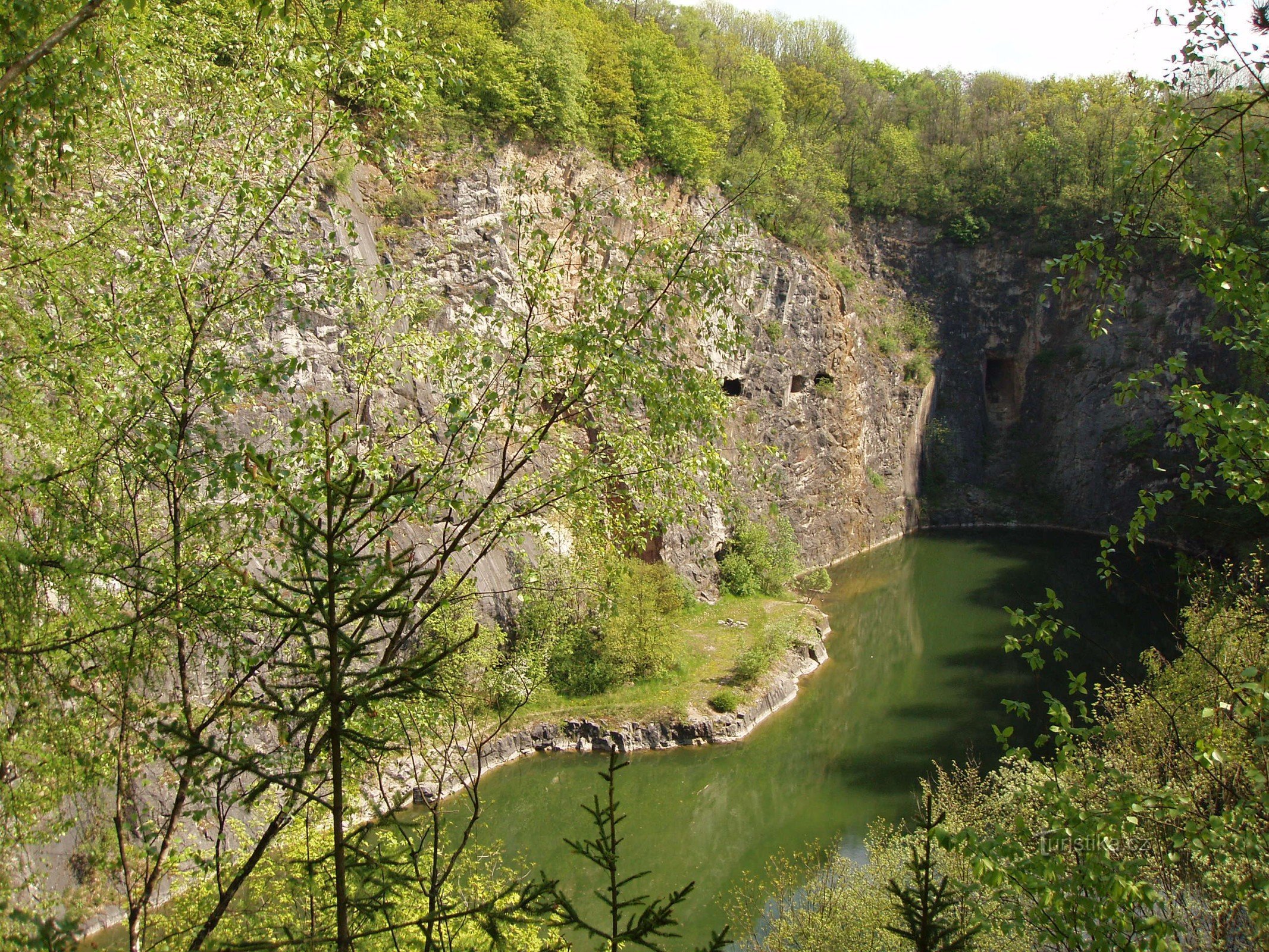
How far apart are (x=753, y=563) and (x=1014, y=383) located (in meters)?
23.3

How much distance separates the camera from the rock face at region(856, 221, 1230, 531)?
3738cm

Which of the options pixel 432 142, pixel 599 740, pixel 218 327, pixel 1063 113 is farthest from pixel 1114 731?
pixel 1063 113

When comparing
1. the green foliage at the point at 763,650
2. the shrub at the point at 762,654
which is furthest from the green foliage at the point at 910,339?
the shrub at the point at 762,654

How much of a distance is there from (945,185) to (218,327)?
4529 cm

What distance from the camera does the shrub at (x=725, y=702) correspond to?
19.3 m

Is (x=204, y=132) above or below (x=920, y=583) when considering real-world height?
above

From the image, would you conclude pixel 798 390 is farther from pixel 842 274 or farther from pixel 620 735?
pixel 620 735

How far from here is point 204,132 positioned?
17.0ft

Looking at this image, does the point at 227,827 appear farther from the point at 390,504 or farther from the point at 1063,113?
the point at 1063,113

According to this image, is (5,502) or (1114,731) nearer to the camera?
(5,502)

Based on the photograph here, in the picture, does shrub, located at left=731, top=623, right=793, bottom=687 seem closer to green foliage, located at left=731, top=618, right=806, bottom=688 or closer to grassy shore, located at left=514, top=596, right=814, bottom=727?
green foliage, located at left=731, top=618, right=806, bottom=688

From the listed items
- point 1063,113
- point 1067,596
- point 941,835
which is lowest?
point 1067,596

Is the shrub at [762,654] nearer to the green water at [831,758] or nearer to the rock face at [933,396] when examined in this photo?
the green water at [831,758]

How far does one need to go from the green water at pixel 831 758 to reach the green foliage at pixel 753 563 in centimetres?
226
